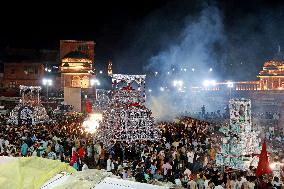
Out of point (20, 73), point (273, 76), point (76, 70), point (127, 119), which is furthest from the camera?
point (20, 73)

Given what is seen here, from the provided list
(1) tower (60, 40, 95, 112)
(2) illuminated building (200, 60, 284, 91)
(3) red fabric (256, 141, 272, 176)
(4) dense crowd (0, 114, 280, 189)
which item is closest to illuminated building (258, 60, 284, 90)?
(2) illuminated building (200, 60, 284, 91)

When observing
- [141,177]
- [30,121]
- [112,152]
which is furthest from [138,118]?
[30,121]


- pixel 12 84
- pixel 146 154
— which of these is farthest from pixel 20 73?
pixel 146 154

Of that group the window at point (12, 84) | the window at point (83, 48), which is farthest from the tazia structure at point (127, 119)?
the window at point (12, 84)

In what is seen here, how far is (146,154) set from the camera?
15680 millimetres

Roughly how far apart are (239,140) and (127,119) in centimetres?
694

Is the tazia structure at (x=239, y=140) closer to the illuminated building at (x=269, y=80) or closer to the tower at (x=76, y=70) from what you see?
the illuminated building at (x=269, y=80)

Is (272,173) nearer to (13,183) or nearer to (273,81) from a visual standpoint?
(13,183)

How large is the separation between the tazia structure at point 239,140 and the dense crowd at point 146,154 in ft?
1.98

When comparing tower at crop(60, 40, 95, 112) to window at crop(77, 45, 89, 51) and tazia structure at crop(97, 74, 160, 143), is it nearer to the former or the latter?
window at crop(77, 45, 89, 51)

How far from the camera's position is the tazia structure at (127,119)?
19.0 meters

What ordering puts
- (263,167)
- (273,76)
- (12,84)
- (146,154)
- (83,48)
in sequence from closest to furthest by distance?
(263,167)
(146,154)
(273,76)
(12,84)
(83,48)

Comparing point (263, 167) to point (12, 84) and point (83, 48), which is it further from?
point (12, 84)

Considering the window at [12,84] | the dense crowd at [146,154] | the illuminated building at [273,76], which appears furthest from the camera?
the window at [12,84]
